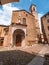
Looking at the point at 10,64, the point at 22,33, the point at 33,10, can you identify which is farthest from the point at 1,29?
the point at 10,64

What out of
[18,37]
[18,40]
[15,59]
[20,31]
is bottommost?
[15,59]

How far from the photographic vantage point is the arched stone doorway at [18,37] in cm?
2673

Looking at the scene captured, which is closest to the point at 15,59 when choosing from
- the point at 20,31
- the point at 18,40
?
the point at 18,40

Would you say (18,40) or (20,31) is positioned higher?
(20,31)

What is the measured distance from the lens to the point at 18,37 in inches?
1061

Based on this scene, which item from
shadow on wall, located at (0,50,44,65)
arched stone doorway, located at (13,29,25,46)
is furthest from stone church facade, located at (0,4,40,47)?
shadow on wall, located at (0,50,44,65)

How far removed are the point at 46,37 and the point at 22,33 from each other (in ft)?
49.5

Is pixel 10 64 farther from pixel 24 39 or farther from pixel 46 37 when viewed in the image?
pixel 46 37

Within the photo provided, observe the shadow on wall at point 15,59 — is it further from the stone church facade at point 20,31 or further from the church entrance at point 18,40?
the church entrance at point 18,40

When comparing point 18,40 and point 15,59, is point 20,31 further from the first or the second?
point 15,59

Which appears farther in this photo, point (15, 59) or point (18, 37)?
point (18, 37)

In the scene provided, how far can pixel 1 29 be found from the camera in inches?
1443

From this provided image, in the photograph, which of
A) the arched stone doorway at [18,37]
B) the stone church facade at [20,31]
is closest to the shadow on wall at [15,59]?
the stone church facade at [20,31]

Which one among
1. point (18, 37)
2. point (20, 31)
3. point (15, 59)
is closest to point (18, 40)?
point (18, 37)
